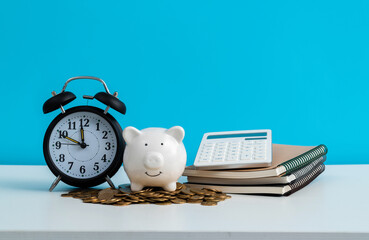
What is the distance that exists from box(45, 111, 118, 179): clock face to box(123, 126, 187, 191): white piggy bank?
3.6 inches

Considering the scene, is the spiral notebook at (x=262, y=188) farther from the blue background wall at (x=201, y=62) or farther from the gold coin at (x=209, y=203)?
the blue background wall at (x=201, y=62)

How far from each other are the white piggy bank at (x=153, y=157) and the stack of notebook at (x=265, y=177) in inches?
4.9

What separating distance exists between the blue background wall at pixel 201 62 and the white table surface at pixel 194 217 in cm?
103

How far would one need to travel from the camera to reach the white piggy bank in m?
1.09

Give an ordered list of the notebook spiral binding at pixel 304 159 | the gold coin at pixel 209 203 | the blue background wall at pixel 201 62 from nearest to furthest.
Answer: the gold coin at pixel 209 203 → the notebook spiral binding at pixel 304 159 → the blue background wall at pixel 201 62

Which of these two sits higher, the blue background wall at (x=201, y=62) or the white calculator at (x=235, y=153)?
the blue background wall at (x=201, y=62)

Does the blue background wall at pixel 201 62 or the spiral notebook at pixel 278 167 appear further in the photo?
the blue background wall at pixel 201 62

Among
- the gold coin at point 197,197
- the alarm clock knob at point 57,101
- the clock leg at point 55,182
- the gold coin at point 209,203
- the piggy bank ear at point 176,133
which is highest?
the alarm clock knob at point 57,101

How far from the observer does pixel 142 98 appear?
7.53 ft

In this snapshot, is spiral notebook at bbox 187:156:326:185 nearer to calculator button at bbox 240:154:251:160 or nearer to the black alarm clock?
calculator button at bbox 240:154:251:160

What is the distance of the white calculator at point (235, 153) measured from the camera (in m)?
1.19

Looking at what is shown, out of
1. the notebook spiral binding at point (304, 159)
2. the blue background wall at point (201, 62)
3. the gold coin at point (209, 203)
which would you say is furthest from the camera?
the blue background wall at point (201, 62)

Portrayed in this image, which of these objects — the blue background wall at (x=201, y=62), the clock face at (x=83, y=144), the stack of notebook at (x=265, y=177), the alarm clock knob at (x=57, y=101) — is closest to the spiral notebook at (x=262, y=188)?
the stack of notebook at (x=265, y=177)

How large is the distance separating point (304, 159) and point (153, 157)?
43 cm
